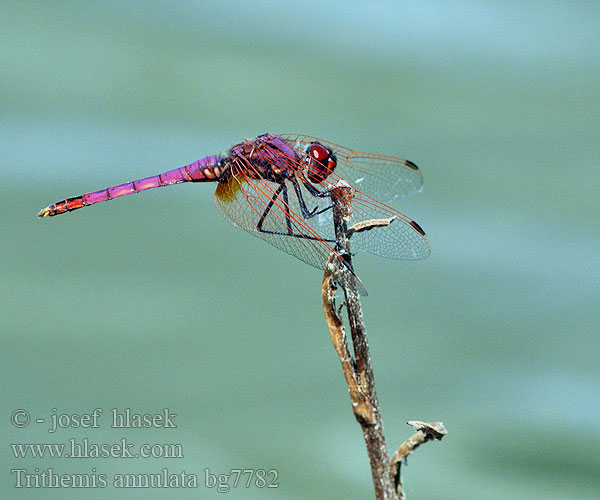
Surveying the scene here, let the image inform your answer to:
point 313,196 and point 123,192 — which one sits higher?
point 123,192

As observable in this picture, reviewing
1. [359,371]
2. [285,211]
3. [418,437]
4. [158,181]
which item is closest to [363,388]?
[359,371]

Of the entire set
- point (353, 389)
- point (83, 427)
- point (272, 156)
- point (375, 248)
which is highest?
point (272, 156)

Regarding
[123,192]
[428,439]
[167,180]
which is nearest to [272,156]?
[167,180]

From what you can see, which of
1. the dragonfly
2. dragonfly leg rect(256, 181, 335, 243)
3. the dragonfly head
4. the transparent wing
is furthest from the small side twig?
the transparent wing

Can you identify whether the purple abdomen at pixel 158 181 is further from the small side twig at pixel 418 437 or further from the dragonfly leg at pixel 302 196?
the small side twig at pixel 418 437

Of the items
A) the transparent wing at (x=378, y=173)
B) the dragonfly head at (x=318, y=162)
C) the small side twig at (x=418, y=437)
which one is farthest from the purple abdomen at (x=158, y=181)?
the small side twig at (x=418, y=437)

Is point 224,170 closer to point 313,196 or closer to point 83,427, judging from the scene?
point 313,196

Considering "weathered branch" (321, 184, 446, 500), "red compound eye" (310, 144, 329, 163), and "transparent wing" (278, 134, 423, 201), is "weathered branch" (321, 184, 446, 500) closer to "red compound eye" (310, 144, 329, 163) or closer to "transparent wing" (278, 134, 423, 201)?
"red compound eye" (310, 144, 329, 163)
